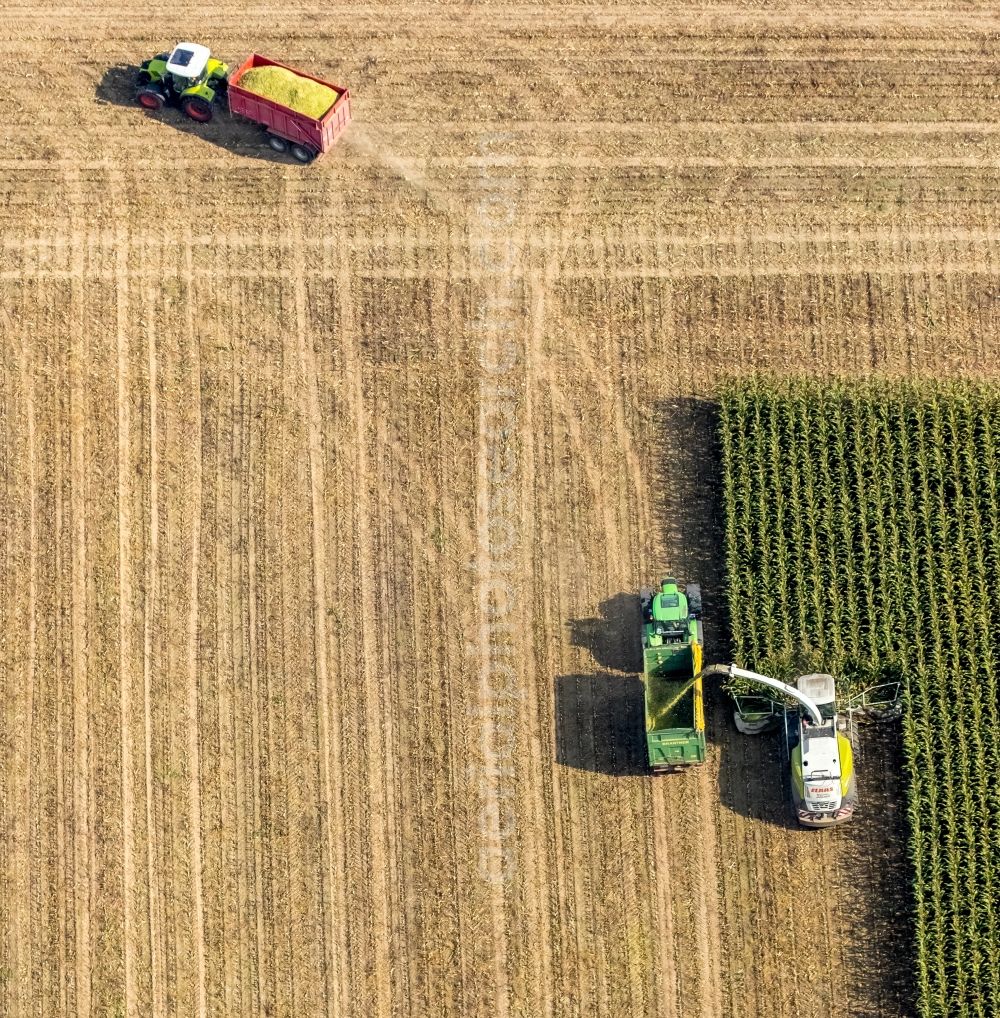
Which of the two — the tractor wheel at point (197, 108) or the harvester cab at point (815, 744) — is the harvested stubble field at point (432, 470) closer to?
the tractor wheel at point (197, 108)

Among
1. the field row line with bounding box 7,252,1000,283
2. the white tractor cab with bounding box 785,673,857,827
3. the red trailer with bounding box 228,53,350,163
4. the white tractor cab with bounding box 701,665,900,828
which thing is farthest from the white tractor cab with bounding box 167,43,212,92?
the white tractor cab with bounding box 785,673,857,827

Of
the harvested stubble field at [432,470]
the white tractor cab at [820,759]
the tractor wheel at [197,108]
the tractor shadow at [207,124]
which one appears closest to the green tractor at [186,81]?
the tractor wheel at [197,108]

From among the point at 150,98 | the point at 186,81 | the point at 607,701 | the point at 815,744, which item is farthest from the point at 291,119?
the point at 815,744

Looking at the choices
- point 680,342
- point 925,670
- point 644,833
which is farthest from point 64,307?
point 925,670

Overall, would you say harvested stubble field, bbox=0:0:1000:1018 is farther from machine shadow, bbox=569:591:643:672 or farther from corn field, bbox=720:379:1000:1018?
corn field, bbox=720:379:1000:1018

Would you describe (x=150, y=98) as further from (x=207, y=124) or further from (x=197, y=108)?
(x=207, y=124)

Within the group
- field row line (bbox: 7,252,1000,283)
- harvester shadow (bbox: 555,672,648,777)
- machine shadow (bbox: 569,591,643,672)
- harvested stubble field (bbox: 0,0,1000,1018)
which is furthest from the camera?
field row line (bbox: 7,252,1000,283)
